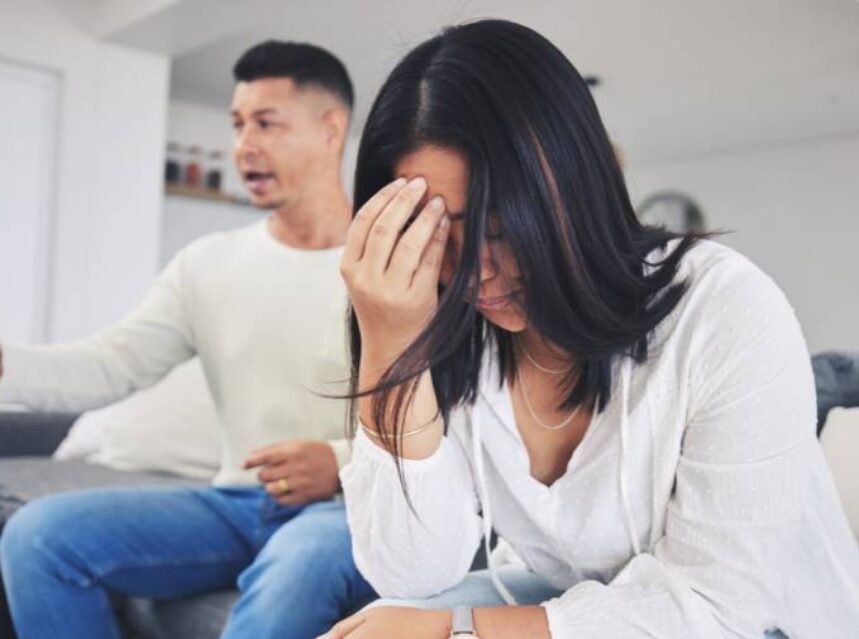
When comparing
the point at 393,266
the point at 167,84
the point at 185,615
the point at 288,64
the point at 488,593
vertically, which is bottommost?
the point at 185,615

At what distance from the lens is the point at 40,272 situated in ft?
14.3

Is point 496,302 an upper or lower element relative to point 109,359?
upper

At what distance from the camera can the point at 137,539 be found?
1.34 meters

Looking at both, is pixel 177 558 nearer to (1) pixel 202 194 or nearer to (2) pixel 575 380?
(2) pixel 575 380

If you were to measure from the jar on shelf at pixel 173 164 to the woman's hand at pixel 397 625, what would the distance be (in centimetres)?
503

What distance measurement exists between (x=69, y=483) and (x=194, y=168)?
3.99m

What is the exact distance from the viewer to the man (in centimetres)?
125

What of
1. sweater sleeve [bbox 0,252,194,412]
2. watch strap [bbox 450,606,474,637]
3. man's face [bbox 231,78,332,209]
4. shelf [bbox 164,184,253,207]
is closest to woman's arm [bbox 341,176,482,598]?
watch strap [bbox 450,606,474,637]

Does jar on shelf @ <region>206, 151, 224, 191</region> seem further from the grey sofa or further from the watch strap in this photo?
the watch strap

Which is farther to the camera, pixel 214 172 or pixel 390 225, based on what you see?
pixel 214 172

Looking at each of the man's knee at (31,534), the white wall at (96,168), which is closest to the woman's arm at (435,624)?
the man's knee at (31,534)

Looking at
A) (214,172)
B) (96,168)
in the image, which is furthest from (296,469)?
(214,172)

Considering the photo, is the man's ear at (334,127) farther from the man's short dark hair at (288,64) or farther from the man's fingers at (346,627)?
the man's fingers at (346,627)

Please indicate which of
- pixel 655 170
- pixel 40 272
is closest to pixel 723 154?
pixel 655 170
